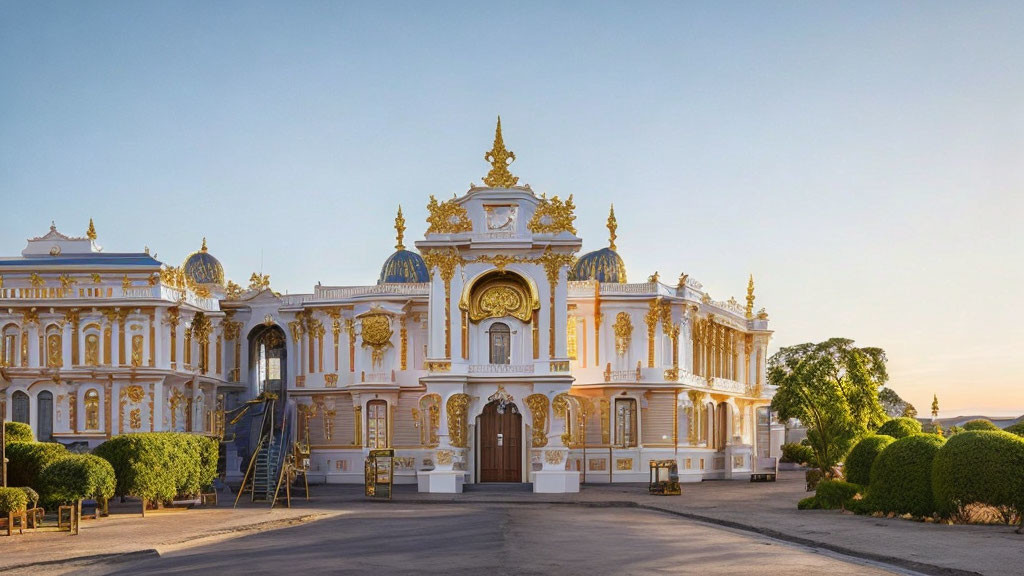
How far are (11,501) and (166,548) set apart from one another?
6286 millimetres

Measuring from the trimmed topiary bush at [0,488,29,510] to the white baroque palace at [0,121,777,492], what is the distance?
870 inches

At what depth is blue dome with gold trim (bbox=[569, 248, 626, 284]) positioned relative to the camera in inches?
2689

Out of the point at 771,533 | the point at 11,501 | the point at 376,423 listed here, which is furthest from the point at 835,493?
the point at 376,423

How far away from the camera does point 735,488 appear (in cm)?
5753

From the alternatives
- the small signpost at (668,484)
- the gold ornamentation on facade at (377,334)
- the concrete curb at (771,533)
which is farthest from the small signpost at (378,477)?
the gold ornamentation on facade at (377,334)

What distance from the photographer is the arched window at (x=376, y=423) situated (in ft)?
208

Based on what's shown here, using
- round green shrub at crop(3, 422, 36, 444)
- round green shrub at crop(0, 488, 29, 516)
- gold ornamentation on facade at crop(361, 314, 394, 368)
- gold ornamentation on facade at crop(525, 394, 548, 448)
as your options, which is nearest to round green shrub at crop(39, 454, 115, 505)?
round green shrub at crop(0, 488, 29, 516)

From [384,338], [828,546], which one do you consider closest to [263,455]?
[384,338]

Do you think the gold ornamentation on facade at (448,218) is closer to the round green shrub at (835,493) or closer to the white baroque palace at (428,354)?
the white baroque palace at (428,354)

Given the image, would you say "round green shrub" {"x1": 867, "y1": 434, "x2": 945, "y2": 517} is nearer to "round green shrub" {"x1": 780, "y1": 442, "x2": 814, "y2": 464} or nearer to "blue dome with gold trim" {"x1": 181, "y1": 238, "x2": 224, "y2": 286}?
"blue dome with gold trim" {"x1": 181, "y1": 238, "x2": 224, "y2": 286}

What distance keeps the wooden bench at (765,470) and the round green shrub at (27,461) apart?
40.0 meters

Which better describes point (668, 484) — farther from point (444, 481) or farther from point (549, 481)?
point (444, 481)

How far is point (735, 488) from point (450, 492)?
14481 mm

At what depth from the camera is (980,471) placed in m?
31.4
